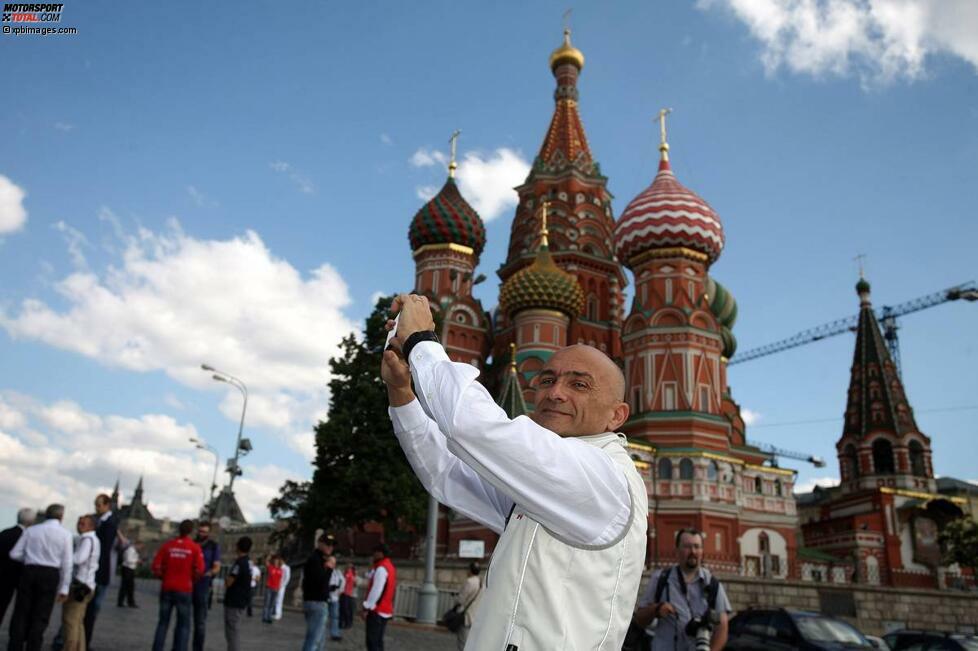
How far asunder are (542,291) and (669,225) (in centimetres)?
679

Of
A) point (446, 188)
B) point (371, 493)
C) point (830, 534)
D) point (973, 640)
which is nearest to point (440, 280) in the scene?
point (446, 188)

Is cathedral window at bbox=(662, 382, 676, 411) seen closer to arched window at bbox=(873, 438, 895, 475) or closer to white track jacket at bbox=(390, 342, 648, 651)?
arched window at bbox=(873, 438, 895, 475)

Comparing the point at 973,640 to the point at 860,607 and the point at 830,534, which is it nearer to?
the point at 860,607

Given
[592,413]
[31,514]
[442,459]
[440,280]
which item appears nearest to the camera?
[592,413]

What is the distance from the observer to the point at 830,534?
3822 cm

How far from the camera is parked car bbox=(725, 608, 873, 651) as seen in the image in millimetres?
10648

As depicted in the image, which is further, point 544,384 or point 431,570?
point 431,570

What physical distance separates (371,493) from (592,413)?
25.6 metres

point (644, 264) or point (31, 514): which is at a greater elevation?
point (644, 264)

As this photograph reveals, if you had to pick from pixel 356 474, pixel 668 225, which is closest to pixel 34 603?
pixel 356 474

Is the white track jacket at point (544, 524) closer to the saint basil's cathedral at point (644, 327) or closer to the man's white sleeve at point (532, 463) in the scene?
the man's white sleeve at point (532, 463)

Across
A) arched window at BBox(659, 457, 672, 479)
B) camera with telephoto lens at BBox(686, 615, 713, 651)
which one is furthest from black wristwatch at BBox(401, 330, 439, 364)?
arched window at BBox(659, 457, 672, 479)

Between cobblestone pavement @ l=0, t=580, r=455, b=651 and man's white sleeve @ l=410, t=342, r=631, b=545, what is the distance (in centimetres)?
917

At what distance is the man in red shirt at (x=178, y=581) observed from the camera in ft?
27.3
